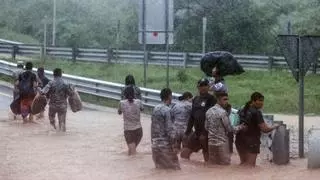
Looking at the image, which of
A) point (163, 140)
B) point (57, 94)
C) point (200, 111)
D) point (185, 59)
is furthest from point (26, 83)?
point (185, 59)

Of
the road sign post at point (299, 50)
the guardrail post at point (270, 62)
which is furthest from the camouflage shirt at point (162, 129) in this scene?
the guardrail post at point (270, 62)

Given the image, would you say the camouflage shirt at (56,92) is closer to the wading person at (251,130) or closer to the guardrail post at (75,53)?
the wading person at (251,130)

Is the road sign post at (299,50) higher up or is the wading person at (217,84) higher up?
the road sign post at (299,50)

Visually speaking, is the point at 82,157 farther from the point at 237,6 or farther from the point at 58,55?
the point at 237,6

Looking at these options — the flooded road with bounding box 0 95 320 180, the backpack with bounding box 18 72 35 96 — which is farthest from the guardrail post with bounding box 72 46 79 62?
the backpack with bounding box 18 72 35 96

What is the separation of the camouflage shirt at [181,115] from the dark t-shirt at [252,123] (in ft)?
4.94

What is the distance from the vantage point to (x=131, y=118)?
44.2 feet

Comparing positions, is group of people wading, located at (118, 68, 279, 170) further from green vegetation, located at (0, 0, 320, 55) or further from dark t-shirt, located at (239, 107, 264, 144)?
green vegetation, located at (0, 0, 320, 55)

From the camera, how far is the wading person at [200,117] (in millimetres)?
12031

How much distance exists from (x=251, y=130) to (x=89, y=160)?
340 cm

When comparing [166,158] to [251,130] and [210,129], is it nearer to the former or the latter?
[210,129]

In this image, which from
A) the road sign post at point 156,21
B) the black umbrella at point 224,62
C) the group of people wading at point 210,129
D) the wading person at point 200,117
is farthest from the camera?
the road sign post at point 156,21

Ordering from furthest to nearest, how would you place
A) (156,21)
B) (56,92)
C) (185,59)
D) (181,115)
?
(185,59)
(156,21)
(56,92)
(181,115)

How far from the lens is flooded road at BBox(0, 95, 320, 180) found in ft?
37.3
